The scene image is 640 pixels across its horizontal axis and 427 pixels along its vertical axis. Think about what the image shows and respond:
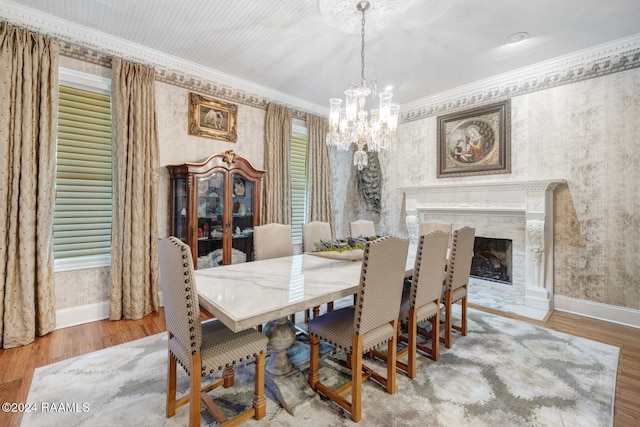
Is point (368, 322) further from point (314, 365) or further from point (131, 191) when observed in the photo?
point (131, 191)

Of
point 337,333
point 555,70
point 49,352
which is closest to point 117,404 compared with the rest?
point 49,352

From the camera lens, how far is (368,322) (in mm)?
1670

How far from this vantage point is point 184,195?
330cm

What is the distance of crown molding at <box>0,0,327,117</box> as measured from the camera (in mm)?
2562

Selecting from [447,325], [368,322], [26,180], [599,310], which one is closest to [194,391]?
[368,322]

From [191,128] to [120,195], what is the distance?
114 cm

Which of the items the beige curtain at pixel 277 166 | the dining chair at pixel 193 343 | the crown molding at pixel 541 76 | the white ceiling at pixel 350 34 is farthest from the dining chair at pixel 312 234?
the crown molding at pixel 541 76

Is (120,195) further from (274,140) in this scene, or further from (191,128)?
(274,140)

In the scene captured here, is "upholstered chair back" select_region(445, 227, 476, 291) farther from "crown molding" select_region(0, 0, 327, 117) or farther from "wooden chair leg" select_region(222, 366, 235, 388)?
"crown molding" select_region(0, 0, 327, 117)

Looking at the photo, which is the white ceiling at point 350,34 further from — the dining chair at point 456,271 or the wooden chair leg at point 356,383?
the wooden chair leg at point 356,383

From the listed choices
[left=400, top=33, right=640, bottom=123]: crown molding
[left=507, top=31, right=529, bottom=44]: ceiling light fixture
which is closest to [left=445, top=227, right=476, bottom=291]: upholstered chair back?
[left=507, top=31, right=529, bottom=44]: ceiling light fixture

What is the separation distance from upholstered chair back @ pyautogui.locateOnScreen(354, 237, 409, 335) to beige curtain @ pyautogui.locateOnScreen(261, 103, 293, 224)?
2632 mm

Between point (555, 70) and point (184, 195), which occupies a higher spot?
point (555, 70)

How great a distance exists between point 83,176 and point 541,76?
5144 millimetres
